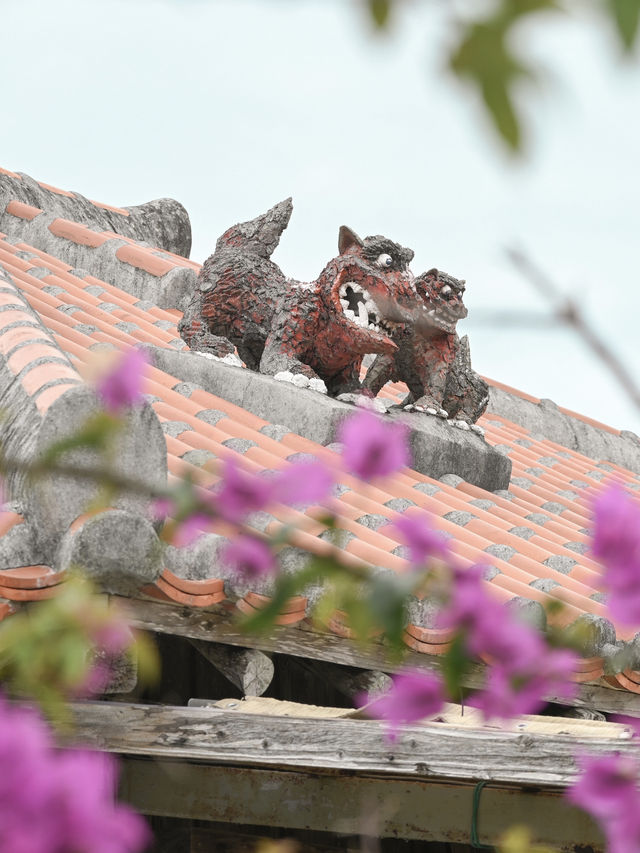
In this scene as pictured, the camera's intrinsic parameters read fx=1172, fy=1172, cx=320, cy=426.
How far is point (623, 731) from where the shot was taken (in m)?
2.31

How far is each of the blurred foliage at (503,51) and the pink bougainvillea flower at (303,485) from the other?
0.39 m

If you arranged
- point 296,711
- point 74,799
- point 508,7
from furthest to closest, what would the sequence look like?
point 296,711 → point 74,799 → point 508,7

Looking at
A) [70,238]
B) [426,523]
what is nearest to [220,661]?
[426,523]

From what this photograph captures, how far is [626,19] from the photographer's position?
652mm

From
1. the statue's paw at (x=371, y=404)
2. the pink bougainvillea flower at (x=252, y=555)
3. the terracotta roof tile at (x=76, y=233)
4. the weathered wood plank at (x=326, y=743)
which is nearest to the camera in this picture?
the pink bougainvillea flower at (x=252, y=555)

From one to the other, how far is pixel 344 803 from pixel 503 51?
2.21m

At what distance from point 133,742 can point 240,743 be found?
212 mm

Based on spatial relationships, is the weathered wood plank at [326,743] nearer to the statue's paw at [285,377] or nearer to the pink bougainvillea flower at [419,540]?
the pink bougainvillea flower at [419,540]

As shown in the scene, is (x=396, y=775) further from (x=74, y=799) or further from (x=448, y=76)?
→ (x=448, y=76)

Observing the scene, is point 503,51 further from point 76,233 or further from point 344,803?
point 76,233

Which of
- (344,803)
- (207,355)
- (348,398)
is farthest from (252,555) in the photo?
(207,355)

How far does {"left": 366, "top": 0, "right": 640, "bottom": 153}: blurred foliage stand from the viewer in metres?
0.65

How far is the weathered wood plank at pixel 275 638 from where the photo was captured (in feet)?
7.63

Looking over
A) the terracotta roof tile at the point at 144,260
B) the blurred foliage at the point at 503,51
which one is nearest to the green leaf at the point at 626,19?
the blurred foliage at the point at 503,51
